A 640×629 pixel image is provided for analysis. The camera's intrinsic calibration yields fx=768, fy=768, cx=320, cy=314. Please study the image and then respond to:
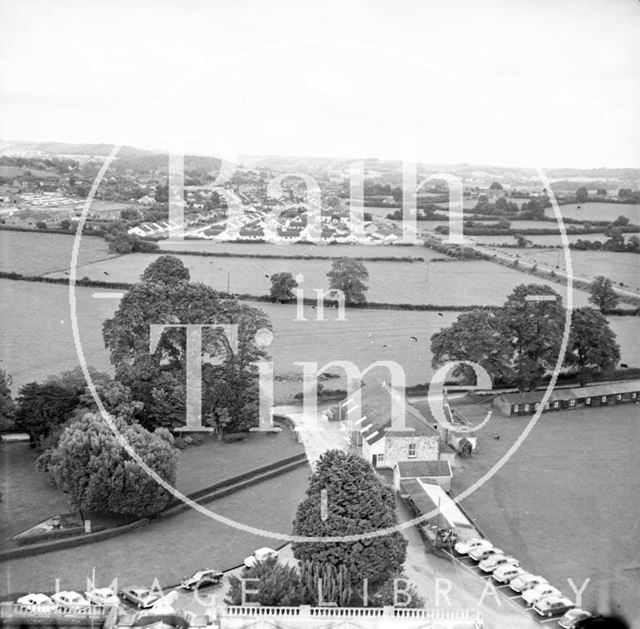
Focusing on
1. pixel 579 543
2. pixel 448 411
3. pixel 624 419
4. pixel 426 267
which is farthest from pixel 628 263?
pixel 579 543

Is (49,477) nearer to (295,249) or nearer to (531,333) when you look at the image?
(531,333)

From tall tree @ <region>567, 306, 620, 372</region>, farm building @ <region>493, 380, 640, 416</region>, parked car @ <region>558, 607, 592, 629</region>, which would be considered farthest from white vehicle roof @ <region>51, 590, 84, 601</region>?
tall tree @ <region>567, 306, 620, 372</region>

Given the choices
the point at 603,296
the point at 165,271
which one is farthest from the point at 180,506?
the point at 603,296

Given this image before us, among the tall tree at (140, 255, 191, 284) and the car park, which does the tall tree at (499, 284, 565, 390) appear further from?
the tall tree at (140, 255, 191, 284)

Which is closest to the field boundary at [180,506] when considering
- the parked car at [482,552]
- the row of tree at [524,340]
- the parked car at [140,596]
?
the parked car at [140,596]

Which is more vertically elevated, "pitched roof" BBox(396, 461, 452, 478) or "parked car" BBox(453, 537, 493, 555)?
"pitched roof" BBox(396, 461, 452, 478)

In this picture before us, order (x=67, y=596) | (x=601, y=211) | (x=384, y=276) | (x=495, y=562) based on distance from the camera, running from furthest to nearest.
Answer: (x=601, y=211)
(x=384, y=276)
(x=495, y=562)
(x=67, y=596)
